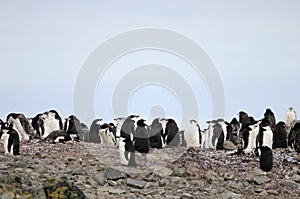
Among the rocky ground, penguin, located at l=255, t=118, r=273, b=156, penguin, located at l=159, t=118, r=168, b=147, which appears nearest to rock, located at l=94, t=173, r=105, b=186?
the rocky ground

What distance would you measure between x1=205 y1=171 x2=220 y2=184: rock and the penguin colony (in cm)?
189

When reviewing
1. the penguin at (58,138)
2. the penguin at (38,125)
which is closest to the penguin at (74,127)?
the penguin at (38,125)

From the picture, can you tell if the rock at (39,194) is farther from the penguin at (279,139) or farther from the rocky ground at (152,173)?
the penguin at (279,139)

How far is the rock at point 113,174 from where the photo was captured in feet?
49.9

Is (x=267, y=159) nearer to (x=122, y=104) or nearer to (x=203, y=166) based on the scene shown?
(x=203, y=166)

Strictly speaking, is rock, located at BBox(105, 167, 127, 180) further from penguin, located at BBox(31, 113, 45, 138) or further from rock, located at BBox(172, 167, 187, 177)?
penguin, located at BBox(31, 113, 45, 138)

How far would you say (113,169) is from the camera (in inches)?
611

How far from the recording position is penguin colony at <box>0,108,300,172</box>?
1800 centimetres

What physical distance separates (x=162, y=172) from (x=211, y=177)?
1465mm

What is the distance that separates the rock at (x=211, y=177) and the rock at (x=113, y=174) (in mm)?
2538

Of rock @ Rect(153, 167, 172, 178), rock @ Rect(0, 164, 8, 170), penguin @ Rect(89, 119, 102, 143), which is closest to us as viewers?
rock @ Rect(0, 164, 8, 170)

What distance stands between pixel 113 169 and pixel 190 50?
411 inches

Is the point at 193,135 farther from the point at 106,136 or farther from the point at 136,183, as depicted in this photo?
the point at 136,183

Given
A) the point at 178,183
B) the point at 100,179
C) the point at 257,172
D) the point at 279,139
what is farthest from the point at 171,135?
the point at 100,179
